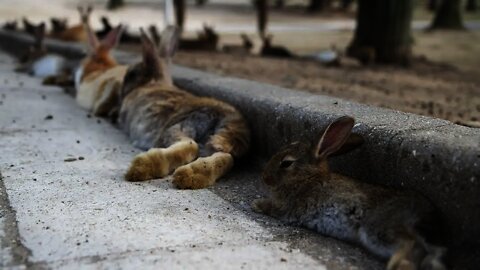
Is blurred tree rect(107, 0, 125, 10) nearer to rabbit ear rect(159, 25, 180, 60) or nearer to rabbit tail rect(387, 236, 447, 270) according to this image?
rabbit ear rect(159, 25, 180, 60)

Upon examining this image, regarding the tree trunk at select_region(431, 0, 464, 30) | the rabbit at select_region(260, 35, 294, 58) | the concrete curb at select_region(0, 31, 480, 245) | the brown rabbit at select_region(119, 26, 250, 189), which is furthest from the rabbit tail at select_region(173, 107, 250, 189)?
the tree trunk at select_region(431, 0, 464, 30)

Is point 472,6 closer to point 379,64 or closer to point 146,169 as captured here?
point 379,64


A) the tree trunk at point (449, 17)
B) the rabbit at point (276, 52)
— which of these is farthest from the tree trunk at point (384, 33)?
the tree trunk at point (449, 17)

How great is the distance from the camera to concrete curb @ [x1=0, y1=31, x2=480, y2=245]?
272 centimetres

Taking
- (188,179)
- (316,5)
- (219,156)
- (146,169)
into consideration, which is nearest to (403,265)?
(188,179)

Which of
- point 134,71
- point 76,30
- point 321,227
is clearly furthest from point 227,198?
point 76,30

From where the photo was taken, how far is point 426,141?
2.98m

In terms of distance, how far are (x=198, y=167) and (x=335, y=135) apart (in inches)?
39.9

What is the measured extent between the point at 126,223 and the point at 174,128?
1.57 metres

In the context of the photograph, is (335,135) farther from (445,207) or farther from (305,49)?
(305,49)

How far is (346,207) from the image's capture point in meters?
3.01

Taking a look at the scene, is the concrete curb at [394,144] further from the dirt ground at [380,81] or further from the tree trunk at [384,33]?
the tree trunk at [384,33]

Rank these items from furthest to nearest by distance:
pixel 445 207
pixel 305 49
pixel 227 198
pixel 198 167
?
pixel 305 49, pixel 198 167, pixel 227 198, pixel 445 207

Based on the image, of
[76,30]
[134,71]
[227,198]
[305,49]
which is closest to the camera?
[227,198]
